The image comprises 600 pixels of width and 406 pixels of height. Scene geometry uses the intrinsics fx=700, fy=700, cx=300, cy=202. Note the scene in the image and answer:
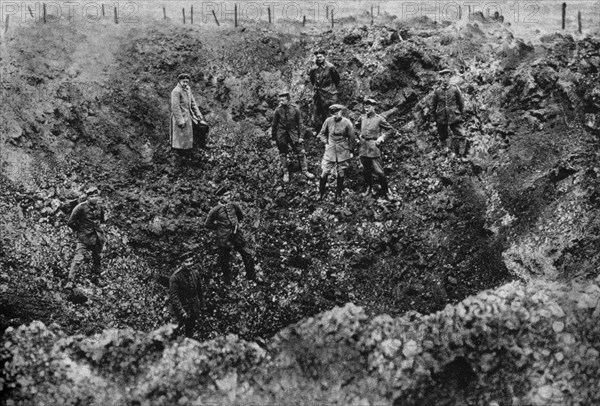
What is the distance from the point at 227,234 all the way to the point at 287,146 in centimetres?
279

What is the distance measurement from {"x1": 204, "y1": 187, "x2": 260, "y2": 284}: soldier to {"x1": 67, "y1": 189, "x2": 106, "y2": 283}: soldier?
2123mm

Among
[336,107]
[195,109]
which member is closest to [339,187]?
[336,107]

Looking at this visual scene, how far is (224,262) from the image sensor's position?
539 inches

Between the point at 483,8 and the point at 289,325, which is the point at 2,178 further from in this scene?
the point at 483,8

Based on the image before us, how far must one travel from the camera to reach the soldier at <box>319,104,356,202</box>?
1458cm

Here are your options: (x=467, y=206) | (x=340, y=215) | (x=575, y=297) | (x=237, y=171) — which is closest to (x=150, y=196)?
(x=237, y=171)

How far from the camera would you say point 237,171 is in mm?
15281

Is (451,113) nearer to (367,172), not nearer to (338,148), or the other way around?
(367,172)

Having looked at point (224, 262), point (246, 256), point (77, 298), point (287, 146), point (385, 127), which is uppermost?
point (385, 127)

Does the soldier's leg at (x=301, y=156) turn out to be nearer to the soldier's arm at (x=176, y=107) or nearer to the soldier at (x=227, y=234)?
the soldier at (x=227, y=234)

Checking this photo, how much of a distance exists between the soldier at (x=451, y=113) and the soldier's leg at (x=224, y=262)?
528cm

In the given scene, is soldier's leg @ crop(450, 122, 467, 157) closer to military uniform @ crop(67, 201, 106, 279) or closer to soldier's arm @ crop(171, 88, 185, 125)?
soldier's arm @ crop(171, 88, 185, 125)

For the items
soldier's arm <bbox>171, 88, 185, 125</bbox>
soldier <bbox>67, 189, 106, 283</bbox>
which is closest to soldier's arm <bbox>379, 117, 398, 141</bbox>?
soldier's arm <bbox>171, 88, 185, 125</bbox>

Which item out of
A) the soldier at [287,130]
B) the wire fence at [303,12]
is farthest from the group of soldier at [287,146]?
the wire fence at [303,12]
